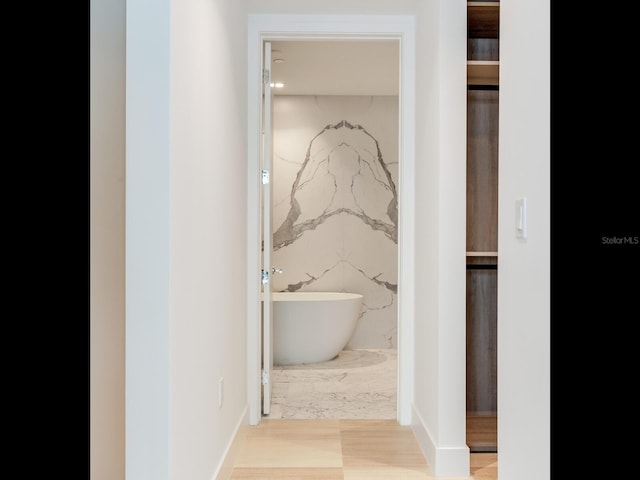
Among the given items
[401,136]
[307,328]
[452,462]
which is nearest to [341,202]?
[307,328]

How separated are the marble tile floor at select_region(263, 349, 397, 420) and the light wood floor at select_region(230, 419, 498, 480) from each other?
0.17 meters

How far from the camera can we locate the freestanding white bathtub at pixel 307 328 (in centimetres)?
462

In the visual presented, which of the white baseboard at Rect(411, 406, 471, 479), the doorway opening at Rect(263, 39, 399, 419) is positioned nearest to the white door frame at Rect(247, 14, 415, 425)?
the white baseboard at Rect(411, 406, 471, 479)

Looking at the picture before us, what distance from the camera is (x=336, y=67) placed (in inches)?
174

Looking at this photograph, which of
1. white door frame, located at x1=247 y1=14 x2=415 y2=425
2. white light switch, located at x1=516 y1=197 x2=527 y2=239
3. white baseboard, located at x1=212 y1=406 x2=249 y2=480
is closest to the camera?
white light switch, located at x1=516 y1=197 x2=527 y2=239

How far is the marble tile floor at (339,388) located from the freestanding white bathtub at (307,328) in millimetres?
94

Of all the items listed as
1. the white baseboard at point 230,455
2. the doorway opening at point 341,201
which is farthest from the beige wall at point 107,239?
the doorway opening at point 341,201

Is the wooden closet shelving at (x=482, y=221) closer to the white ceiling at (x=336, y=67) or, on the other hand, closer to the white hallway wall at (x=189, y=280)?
the white ceiling at (x=336, y=67)

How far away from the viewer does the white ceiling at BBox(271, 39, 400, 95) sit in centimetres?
393

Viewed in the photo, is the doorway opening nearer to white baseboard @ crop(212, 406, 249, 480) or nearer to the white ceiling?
the white ceiling
